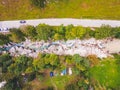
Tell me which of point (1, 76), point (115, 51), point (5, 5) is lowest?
point (1, 76)

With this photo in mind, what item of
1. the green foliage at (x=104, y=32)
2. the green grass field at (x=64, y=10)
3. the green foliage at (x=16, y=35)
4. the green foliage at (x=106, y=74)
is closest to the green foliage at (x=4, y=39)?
the green foliage at (x=16, y=35)

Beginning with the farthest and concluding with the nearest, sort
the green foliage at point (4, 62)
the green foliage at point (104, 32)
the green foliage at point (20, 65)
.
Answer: the green foliage at point (4, 62), the green foliage at point (20, 65), the green foliage at point (104, 32)

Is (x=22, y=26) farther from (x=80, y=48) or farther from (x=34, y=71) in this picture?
(x=80, y=48)

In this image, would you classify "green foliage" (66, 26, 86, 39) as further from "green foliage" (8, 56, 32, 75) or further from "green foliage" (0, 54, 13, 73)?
"green foliage" (0, 54, 13, 73)

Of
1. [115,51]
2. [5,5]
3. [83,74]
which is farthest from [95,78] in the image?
[5,5]

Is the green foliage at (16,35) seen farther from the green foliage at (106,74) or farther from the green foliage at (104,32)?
the green foliage at (106,74)

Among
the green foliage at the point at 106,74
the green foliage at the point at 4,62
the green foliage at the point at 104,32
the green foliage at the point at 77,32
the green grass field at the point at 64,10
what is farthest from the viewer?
the green foliage at the point at 106,74
